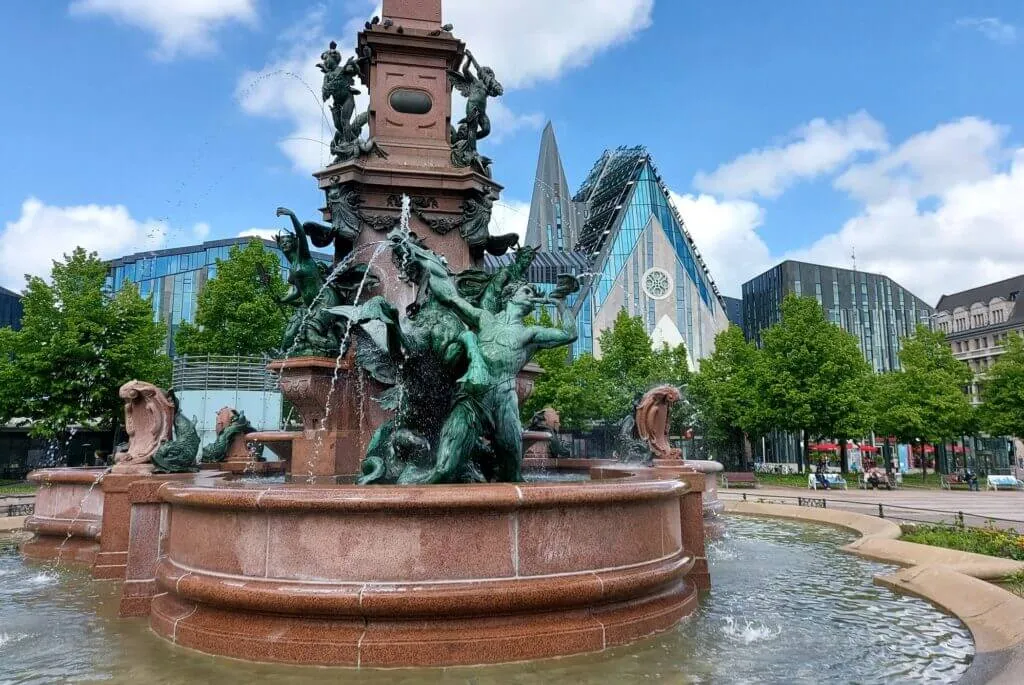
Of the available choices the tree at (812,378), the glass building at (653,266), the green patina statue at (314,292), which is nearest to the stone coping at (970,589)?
the green patina statue at (314,292)

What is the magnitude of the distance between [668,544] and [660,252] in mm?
85463

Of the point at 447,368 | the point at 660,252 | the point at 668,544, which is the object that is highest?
the point at 660,252

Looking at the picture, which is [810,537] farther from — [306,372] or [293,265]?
[293,265]

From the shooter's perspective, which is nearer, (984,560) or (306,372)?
(984,560)

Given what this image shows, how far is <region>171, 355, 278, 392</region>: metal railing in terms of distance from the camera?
104 feet

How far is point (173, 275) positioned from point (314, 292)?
6303 centimetres

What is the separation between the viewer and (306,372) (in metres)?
10.7

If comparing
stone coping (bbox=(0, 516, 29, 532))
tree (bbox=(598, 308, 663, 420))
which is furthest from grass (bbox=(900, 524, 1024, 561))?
tree (bbox=(598, 308, 663, 420))

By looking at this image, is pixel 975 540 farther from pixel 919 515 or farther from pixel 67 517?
pixel 67 517

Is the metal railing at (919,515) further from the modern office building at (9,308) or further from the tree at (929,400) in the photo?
the modern office building at (9,308)

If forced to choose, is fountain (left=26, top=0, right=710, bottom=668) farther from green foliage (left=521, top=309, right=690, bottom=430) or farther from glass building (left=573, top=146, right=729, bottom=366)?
glass building (left=573, top=146, right=729, bottom=366)

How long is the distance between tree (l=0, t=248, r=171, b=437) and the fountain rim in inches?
1217

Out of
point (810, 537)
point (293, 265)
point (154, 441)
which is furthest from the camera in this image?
point (810, 537)

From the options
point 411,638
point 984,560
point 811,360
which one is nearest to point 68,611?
point 411,638
